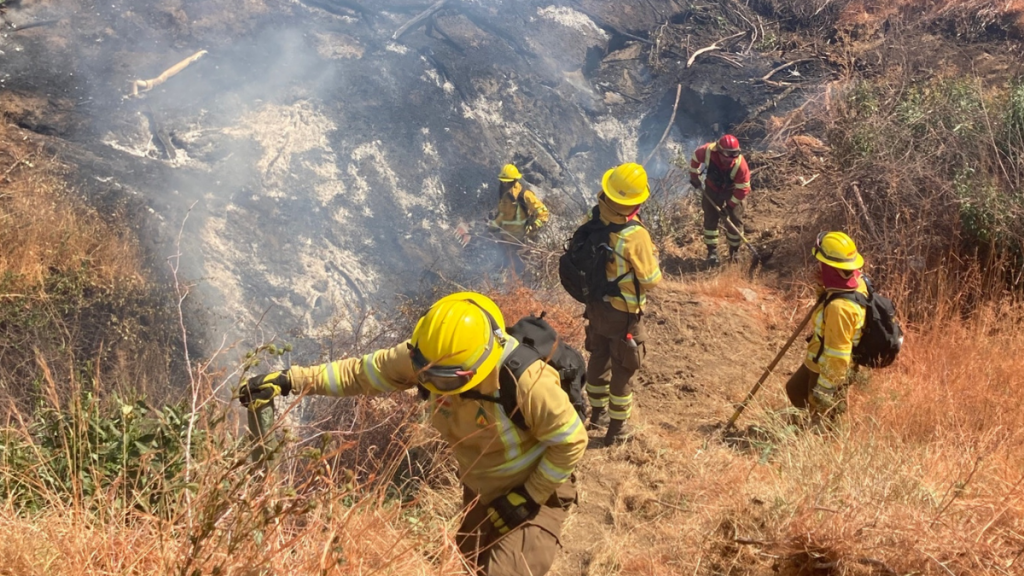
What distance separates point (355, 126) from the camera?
9766 mm

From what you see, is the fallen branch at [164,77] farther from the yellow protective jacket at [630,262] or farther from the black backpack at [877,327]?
the black backpack at [877,327]

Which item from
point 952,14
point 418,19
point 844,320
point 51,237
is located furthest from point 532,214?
point 952,14

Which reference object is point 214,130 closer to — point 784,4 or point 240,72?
point 240,72

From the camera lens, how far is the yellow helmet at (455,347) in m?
2.63

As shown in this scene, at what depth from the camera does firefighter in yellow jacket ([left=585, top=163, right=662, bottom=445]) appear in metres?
4.61

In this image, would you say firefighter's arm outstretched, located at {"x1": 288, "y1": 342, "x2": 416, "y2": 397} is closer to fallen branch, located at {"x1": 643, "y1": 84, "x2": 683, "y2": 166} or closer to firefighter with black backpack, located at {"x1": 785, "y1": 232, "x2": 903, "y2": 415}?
firefighter with black backpack, located at {"x1": 785, "y1": 232, "x2": 903, "y2": 415}

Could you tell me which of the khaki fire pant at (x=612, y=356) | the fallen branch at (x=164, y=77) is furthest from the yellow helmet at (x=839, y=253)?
the fallen branch at (x=164, y=77)

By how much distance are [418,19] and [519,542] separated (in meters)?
10.1

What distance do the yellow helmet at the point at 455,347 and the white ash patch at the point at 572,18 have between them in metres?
11.0

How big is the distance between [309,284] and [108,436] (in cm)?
510

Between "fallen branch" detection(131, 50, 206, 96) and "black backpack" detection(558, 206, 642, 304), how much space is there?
23.0ft

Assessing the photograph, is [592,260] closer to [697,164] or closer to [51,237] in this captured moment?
[697,164]

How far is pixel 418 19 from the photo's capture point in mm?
11422

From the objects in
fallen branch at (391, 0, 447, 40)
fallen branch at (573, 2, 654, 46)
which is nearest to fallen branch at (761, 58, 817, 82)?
fallen branch at (573, 2, 654, 46)
